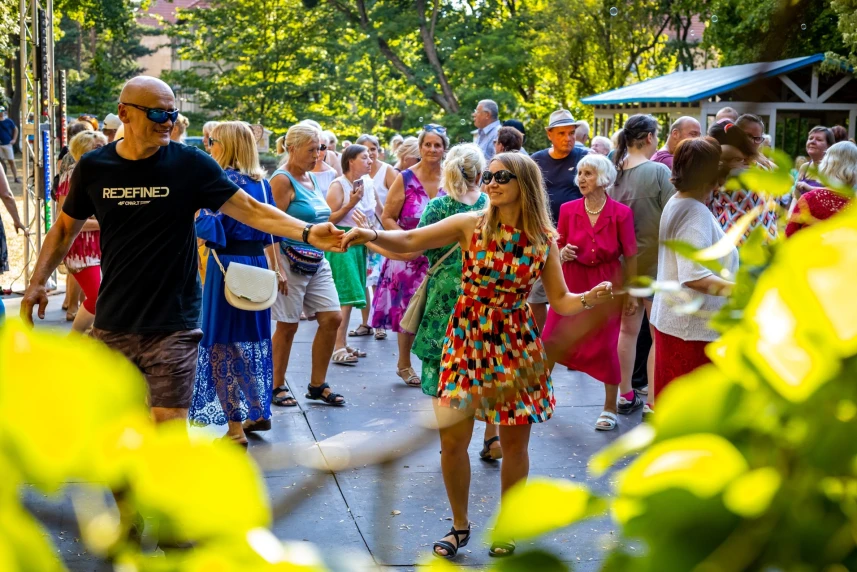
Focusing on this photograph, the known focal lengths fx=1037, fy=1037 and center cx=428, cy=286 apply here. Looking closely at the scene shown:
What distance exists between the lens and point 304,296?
285 inches

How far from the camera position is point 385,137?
32781 mm

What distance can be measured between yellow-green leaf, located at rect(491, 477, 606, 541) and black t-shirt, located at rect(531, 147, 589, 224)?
755cm

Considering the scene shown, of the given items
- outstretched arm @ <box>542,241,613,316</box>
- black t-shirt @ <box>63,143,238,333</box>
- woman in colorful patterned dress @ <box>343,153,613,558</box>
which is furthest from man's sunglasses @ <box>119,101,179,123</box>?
outstretched arm @ <box>542,241,613,316</box>

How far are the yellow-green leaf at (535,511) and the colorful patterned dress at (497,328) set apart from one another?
4.07 metres

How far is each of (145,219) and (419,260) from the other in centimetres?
423

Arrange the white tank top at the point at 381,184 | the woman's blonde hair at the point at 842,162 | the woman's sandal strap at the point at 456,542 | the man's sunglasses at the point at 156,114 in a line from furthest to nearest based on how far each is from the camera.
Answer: the white tank top at the point at 381,184, the woman's blonde hair at the point at 842,162, the woman's sandal strap at the point at 456,542, the man's sunglasses at the point at 156,114

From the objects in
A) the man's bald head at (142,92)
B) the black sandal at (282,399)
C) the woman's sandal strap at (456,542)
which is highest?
the man's bald head at (142,92)

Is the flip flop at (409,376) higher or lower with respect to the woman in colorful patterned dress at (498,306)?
lower

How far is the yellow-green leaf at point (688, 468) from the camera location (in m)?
0.44

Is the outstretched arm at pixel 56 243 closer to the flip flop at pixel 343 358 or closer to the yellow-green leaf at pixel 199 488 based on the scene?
the yellow-green leaf at pixel 199 488

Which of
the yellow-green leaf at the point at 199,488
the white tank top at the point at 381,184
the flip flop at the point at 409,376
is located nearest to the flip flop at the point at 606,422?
the flip flop at the point at 409,376

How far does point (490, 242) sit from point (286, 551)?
170 inches

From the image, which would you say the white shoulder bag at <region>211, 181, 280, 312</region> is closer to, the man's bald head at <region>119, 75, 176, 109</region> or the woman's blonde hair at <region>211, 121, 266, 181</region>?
the woman's blonde hair at <region>211, 121, 266, 181</region>

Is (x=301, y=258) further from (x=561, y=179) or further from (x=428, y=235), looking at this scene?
(x=428, y=235)
